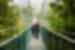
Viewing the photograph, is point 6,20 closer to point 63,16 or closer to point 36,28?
point 36,28

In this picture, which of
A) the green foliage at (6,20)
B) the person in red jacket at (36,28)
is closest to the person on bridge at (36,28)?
the person in red jacket at (36,28)

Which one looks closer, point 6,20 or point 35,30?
point 6,20

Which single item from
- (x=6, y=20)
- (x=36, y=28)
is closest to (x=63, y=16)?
(x=36, y=28)

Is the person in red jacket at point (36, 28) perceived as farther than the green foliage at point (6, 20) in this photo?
Yes

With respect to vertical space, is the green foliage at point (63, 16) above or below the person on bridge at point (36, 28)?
above

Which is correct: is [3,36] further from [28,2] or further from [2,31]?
[28,2]

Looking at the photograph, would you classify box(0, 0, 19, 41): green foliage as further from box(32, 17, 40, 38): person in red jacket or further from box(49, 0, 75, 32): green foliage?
box(49, 0, 75, 32): green foliage

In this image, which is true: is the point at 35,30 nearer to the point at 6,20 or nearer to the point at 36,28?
the point at 36,28

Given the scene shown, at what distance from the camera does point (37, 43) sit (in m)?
1.06

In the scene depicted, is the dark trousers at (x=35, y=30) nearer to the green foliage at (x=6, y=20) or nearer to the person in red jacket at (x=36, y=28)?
the person in red jacket at (x=36, y=28)

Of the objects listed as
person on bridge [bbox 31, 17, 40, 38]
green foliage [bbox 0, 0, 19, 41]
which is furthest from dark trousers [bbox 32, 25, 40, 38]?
green foliage [bbox 0, 0, 19, 41]

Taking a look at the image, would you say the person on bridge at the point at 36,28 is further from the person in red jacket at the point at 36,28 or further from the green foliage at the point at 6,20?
the green foliage at the point at 6,20

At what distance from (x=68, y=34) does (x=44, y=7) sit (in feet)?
0.75

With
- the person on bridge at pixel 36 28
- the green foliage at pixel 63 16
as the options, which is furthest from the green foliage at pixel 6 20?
the green foliage at pixel 63 16
